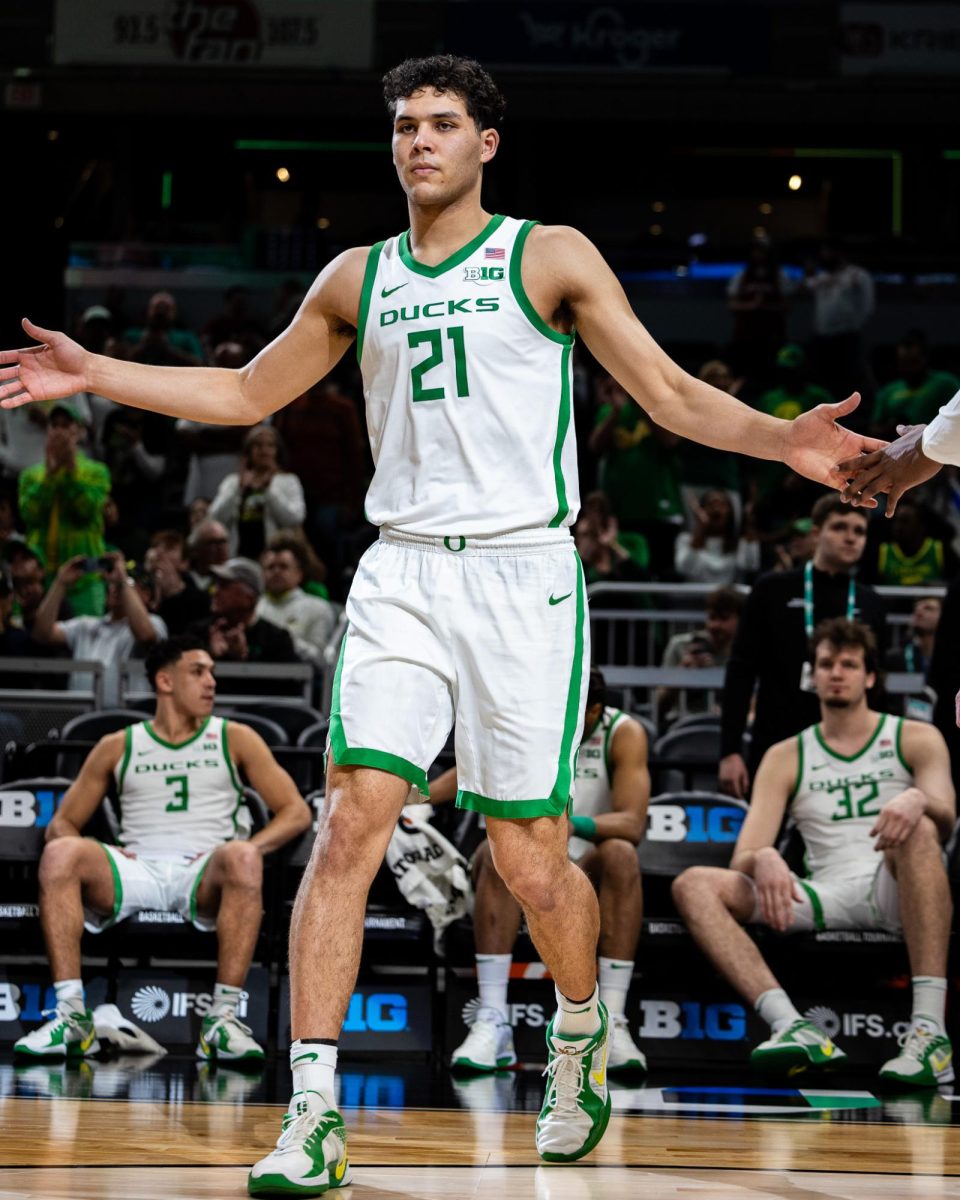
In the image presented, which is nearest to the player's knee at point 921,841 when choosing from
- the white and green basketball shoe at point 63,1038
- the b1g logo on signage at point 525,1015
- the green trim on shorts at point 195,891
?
the b1g logo on signage at point 525,1015

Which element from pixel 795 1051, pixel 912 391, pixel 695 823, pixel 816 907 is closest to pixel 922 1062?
pixel 795 1051

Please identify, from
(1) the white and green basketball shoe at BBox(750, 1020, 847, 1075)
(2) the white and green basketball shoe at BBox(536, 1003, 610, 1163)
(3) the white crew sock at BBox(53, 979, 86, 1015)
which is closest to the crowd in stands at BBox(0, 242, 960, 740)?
(3) the white crew sock at BBox(53, 979, 86, 1015)

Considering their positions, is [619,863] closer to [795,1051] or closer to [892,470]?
[795,1051]

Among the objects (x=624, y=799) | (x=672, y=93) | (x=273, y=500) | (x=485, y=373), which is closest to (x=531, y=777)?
(x=485, y=373)

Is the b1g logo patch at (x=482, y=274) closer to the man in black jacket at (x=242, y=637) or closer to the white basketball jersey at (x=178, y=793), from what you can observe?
the white basketball jersey at (x=178, y=793)

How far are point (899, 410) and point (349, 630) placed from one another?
10463 mm

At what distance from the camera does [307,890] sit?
3.57 meters

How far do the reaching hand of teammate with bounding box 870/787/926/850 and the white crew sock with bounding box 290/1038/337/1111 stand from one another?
3.00m

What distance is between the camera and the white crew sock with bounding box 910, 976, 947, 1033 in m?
5.81

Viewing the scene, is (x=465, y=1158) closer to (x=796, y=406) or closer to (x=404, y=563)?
(x=404, y=563)

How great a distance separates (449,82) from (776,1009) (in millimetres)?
3441

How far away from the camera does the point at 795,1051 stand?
18.8 feet

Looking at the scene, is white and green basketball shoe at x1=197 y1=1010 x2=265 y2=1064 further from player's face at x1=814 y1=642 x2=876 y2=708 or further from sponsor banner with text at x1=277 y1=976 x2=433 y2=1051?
player's face at x1=814 y1=642 x2=876 y2=708

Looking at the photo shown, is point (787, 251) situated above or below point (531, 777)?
above
